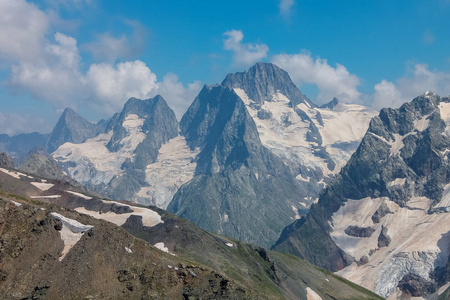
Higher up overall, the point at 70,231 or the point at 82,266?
the point at 70,231

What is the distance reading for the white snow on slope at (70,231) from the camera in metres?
125

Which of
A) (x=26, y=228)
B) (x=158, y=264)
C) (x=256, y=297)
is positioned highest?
(x=26, y=228)

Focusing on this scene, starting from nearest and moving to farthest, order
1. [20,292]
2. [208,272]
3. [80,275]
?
[20,292], [80,275], [208,272]

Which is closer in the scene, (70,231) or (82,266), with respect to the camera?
(82,266)

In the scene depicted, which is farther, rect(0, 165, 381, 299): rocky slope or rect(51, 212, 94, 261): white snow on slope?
rect(51, 212, 94, 261): white snow on slope

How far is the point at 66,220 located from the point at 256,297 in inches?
2342

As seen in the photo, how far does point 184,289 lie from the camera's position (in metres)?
119

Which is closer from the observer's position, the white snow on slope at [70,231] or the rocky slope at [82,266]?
the rocky slope at [82,266]

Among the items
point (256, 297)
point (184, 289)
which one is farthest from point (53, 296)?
point (256, 297)

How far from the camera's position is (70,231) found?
128000mm

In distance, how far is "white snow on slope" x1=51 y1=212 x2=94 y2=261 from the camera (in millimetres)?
124556

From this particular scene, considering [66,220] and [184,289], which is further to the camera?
[66,220]

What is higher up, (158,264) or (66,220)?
(66,220)

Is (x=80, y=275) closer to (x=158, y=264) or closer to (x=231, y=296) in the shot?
(x=158, y=264)
